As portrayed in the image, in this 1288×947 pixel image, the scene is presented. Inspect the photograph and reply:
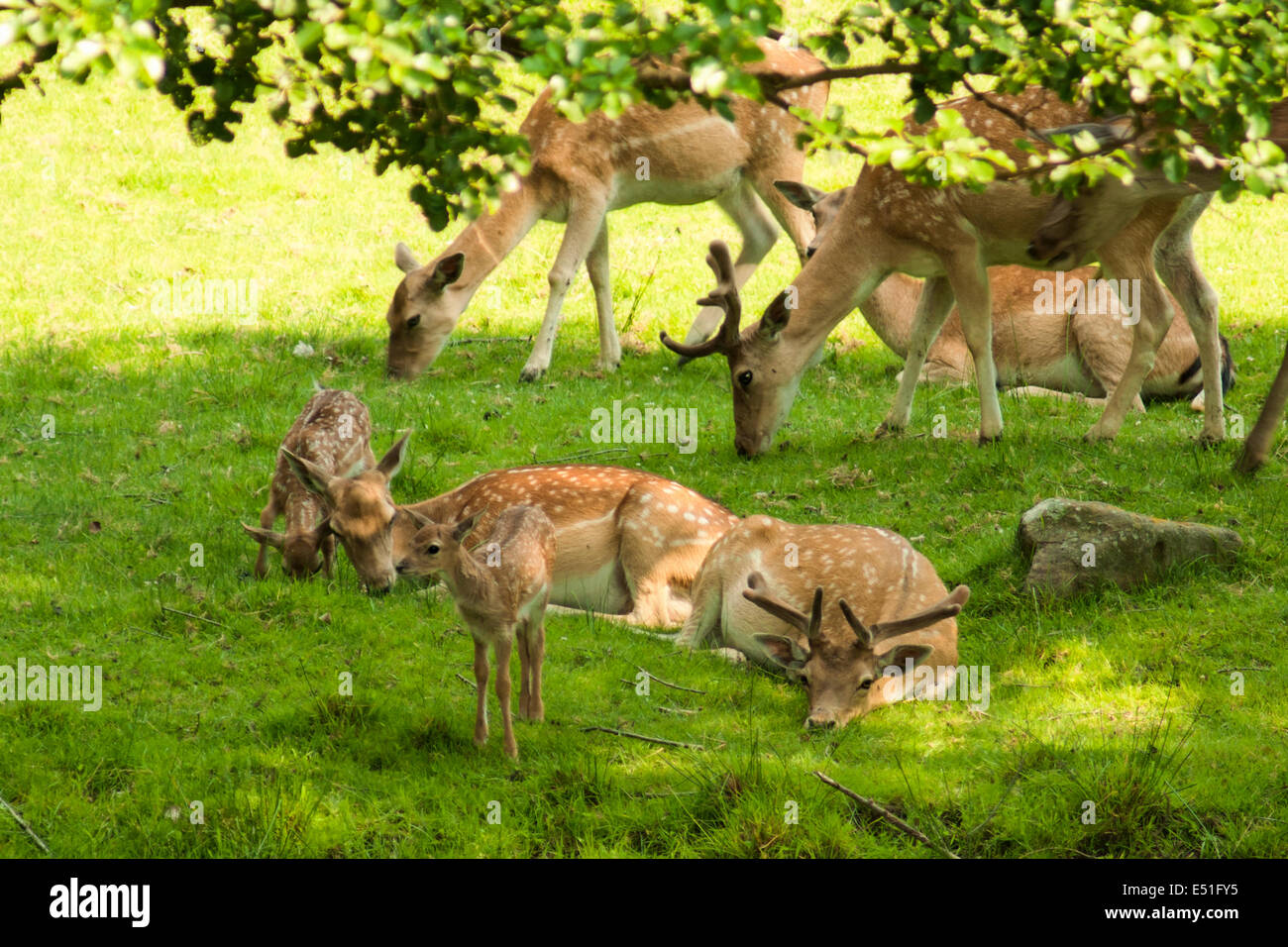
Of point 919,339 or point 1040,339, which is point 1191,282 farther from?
point 1040,339

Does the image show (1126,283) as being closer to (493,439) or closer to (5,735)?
(493,439)

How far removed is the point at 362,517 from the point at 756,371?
3893mm

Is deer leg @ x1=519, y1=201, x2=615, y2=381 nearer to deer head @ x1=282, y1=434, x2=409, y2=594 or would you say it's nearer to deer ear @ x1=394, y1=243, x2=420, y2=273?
deer ear @ x1=394, y1=243, x2=420, y2=273

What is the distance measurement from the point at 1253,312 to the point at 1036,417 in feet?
11.8

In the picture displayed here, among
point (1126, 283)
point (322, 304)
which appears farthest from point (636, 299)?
point (1126, 283)

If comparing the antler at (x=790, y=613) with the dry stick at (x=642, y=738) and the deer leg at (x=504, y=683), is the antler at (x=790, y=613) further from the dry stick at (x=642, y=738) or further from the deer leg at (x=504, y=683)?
the deer leg at (x=504, y=683)

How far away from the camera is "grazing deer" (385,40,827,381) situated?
460 inches

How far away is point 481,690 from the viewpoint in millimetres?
5637

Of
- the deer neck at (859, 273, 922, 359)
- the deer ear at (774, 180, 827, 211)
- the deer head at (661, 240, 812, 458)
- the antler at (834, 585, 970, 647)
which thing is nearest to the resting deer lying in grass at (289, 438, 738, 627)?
the antler at (834, 585, 970, 647)

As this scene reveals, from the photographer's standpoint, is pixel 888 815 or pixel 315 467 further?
pixel 315 467

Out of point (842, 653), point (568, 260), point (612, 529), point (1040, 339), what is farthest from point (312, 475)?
point (1040, 339)

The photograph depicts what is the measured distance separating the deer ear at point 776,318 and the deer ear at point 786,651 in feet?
12.7

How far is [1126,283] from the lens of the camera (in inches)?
368

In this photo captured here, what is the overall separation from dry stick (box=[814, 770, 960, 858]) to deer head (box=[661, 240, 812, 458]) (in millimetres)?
4743
